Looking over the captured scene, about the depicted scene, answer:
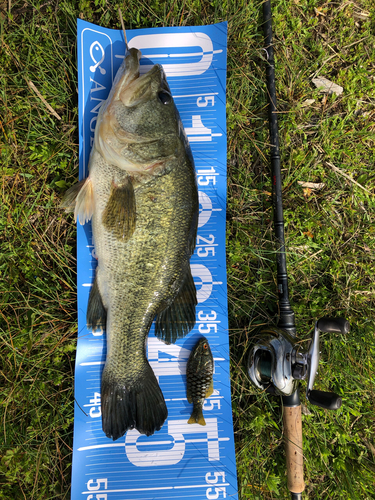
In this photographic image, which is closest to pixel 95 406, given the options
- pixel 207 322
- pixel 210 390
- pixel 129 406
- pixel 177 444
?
pixel 129 406

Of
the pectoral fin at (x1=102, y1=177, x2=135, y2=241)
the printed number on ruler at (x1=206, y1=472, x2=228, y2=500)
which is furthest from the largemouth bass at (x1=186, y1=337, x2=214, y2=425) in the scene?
the pectoral fin at (x1=102, y1=177, x2=135, y2=241)

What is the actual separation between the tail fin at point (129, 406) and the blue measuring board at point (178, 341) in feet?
0.73

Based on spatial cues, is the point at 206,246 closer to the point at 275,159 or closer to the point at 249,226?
the point at 249,226

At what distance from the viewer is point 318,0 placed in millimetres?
2881

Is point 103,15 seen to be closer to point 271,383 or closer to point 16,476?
point 271,383

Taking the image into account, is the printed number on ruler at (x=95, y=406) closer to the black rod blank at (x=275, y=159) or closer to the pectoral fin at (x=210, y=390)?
the pectoral fin at (x=210, y=390)

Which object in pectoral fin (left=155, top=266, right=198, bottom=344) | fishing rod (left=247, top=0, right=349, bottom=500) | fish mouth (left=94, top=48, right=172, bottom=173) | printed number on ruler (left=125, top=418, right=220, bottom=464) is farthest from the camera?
printed number on ruler (left=125, top=418, right=220, bottom=464)

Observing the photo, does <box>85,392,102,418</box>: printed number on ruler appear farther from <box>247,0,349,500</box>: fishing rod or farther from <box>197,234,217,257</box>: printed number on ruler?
<box>197,234,217,257</box>: printed number on ruler

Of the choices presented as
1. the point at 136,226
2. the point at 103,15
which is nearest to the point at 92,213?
the point at 136,226

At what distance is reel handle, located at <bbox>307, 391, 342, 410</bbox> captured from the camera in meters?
1.96

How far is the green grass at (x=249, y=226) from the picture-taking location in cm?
254

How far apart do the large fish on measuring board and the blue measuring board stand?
0.23m

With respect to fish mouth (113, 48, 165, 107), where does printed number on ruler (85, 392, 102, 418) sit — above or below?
below

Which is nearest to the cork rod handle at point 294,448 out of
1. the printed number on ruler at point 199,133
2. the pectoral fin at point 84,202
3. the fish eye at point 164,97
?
the pectoral fin at point 84,202
